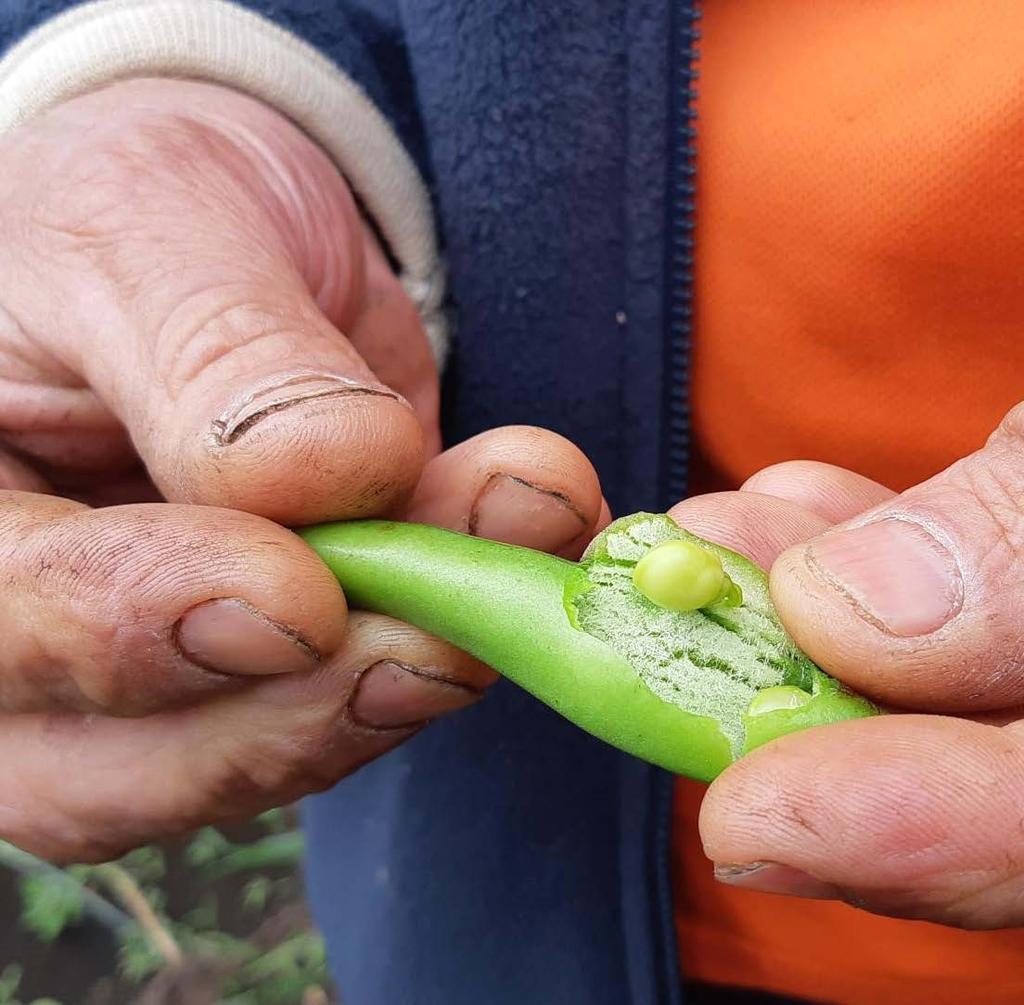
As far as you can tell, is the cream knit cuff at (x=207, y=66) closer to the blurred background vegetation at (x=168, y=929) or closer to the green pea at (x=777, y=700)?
the green pea at (x=777, y=700)

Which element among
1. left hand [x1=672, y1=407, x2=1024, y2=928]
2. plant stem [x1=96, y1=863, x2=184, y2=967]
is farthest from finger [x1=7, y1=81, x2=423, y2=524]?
plant stem [x1=96, y1=863, x2=184, y2=967]

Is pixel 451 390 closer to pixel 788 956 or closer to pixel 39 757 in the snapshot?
pixel 39 757

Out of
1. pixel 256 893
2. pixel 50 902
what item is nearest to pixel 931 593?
pixel 256 893

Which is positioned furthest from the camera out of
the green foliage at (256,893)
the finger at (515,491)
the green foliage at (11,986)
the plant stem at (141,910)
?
the green foliage at (256,893)

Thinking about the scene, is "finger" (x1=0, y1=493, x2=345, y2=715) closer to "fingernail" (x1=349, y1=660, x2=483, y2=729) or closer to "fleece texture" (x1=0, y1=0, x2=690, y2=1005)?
"fingernail" (x1=349, y1=660, x2=483, y2=729)

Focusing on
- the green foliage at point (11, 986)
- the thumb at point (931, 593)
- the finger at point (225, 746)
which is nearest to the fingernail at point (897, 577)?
the thumb at point (931, 593)

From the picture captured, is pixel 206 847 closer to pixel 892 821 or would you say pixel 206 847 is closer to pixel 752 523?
pixel 752 523
